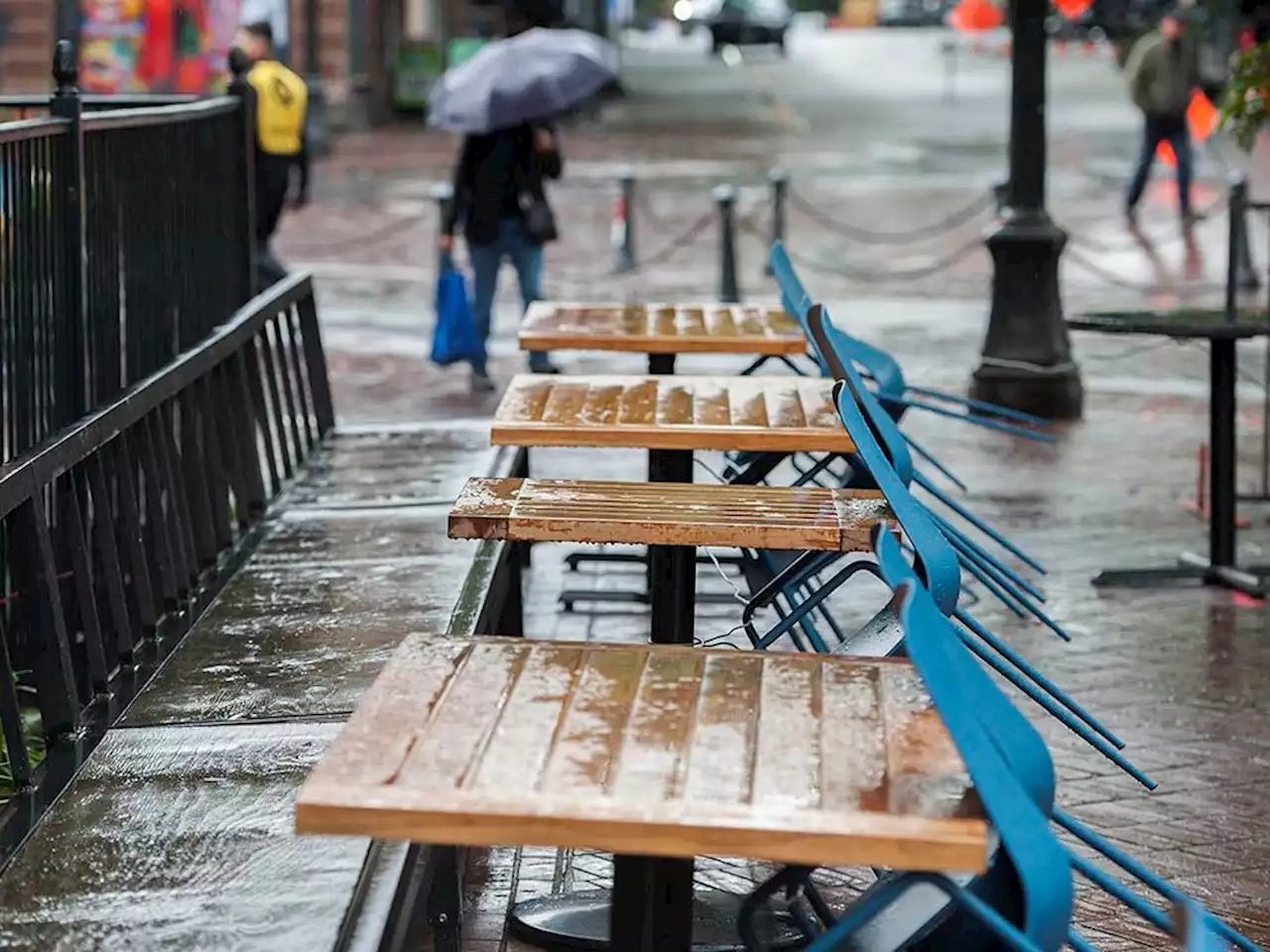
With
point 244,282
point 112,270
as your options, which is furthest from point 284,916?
point 244,282

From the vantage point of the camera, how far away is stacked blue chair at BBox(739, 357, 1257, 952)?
9.27 feet

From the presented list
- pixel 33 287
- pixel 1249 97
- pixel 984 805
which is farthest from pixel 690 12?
pixel 984 805

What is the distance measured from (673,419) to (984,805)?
2.95m

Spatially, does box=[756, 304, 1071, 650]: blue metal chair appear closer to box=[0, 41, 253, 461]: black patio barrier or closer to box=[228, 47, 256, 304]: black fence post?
box=[0, 41, 253, 461]: black patio barrier

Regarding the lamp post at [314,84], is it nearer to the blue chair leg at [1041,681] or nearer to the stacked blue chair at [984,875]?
the blue chair leg at [1041,681]

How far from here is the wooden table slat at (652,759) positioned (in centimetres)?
281

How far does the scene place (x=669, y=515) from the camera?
4.57 metres

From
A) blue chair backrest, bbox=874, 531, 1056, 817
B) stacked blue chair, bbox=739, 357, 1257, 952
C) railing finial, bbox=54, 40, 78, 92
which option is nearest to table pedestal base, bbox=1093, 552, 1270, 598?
railing finial, bbox=54, 40, 78, 92

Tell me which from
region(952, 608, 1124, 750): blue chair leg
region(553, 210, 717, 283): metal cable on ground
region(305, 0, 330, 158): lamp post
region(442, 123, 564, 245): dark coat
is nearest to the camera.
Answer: region(952, 608, 1124, 750): blue chair leg

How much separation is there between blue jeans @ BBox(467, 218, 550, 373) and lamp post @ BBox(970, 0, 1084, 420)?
2.42m

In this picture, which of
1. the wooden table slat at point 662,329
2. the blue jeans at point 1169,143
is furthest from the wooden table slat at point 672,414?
the blue jeans at point 1169,143

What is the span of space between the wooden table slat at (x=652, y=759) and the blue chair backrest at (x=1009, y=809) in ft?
0.19

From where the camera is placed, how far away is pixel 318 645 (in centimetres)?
519

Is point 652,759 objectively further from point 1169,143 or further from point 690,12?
point 690,12
